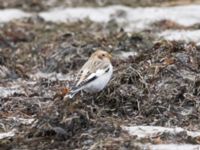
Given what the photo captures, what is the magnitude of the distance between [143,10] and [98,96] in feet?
23.0

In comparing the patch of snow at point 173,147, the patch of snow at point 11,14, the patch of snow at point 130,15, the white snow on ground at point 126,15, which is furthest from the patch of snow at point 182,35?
the patch of snow at point 173,147

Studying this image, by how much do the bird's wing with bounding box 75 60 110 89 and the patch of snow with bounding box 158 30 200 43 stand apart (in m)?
3.89

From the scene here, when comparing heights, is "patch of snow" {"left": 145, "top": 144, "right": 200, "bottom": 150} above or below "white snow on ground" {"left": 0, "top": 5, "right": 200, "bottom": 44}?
below

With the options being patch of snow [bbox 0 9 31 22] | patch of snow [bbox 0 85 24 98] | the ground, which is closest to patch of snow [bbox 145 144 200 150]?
the ground

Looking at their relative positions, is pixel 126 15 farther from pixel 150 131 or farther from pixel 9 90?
pixel 150 131

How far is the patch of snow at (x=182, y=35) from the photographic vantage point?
13.1 meters

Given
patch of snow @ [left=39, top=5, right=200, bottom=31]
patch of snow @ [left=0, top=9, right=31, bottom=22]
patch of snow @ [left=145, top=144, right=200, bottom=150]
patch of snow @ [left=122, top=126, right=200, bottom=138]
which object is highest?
patch of snow @ [left=0, top=9, right=31, bottom=22]

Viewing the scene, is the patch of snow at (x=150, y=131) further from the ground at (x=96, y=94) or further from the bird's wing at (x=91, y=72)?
the bird's wing at (x=91, y=72)

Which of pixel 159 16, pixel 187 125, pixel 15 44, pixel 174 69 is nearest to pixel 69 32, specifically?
pixel 15 44

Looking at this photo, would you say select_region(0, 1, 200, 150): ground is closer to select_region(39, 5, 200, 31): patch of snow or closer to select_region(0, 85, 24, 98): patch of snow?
select_region(0, 85, 24, 98): patch of snow

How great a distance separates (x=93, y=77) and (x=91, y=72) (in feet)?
0.31

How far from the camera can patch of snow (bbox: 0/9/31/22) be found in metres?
16.0

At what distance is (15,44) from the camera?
14008 millimetres

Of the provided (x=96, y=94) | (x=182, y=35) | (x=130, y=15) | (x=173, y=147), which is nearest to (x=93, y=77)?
(x=96, y=94)
